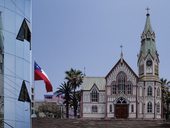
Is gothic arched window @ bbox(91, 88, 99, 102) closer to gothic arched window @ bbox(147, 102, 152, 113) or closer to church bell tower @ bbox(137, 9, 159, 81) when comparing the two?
church bell tower @ bbox(137, 9, 159, 81)

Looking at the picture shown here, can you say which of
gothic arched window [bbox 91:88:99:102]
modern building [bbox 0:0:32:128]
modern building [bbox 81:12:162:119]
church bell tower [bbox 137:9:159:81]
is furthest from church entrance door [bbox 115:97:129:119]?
modern building [bbox 0:0:32:128]

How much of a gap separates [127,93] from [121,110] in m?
3.52

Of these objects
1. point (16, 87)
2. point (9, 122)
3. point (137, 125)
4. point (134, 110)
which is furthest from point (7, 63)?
point (134, 110)

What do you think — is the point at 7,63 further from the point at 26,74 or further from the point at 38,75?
the point at 38,75

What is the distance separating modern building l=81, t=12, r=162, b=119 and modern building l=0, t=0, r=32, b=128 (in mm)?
67577

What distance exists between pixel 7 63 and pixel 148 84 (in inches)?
2801

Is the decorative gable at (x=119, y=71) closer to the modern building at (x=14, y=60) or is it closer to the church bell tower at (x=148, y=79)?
the church bell tower at (x=148, y=79)

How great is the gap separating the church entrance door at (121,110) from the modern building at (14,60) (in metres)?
67.5

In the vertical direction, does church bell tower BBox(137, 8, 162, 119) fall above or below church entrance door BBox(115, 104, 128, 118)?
above

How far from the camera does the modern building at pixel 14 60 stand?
18.2 metres

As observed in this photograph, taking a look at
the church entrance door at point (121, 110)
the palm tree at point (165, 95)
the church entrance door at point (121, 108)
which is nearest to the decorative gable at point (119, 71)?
the church entrance door at point (121, 108)

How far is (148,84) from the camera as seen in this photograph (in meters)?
87.9

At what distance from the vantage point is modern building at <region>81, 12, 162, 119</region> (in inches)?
3420

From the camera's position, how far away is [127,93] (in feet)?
286
